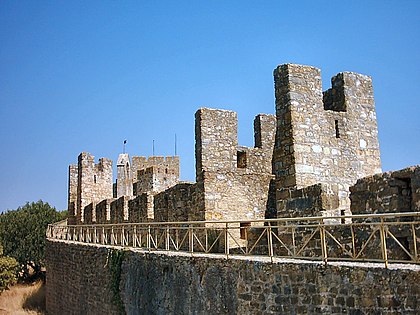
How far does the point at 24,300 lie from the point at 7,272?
3.35 meters

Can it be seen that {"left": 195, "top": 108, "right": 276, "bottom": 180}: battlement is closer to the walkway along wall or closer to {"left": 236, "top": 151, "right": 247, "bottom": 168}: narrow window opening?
{"left": 236, "top": 151, "right": 247, "bottom": 168}: narrow window opening

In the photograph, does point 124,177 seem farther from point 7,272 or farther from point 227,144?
point 227,144

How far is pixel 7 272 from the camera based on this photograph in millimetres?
29672

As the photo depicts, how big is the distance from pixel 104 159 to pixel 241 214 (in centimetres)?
1873

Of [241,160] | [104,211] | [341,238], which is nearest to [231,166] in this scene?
[241,160]

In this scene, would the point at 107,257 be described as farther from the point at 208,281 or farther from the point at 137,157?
the point at 137,157

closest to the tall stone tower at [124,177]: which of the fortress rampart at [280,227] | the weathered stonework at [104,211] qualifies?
the weathered stonework at [104,211]

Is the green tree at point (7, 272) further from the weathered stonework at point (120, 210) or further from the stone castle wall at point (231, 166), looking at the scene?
the stone castle wall at point (231, 166)

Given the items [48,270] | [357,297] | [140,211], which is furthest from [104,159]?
[357,297]

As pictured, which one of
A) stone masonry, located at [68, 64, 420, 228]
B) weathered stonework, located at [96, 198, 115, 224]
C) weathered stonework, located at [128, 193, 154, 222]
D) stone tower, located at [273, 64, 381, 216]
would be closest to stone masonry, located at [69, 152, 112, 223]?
weathered stonework, located at [96, 198, 115, 224]

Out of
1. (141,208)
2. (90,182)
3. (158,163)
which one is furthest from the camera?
(158,163)

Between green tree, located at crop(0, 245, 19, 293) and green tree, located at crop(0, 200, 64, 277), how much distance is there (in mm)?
2639

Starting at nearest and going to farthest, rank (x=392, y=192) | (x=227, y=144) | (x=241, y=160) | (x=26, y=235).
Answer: (x=392, y=192)
(x=227, y=144)
(x=241, y=160)
(x=26, y=235)

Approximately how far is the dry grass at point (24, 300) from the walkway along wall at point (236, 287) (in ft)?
29.5
